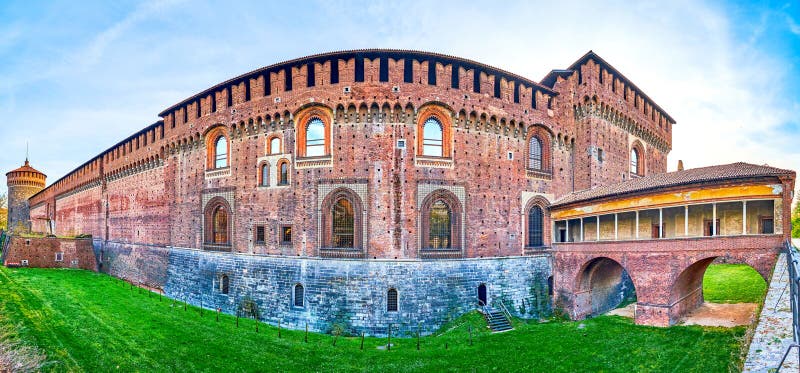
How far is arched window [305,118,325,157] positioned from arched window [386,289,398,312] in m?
6.55

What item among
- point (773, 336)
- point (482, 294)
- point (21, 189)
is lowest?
point (482, 294)

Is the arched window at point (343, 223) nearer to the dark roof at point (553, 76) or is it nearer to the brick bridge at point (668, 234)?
the brick bridge at point (668, 234)

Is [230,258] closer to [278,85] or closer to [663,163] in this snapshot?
[278,85]

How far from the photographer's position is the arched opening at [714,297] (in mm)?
14166

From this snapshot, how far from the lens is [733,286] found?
18.5 metres

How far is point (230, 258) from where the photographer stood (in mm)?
19312

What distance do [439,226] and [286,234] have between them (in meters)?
6.73

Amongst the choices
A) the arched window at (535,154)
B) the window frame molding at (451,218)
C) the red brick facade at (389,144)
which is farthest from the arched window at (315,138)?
the arched window at (535,154)

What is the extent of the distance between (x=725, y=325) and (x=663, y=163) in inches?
706

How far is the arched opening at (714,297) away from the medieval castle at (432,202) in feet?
0.80

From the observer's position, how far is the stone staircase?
16016 mm

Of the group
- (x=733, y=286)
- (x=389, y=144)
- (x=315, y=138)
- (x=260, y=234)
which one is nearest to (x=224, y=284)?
(x=260, y=234)

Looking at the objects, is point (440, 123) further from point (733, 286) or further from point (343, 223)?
point (733, 286)

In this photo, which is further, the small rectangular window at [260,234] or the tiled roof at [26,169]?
the tiled roof at [26,169]
